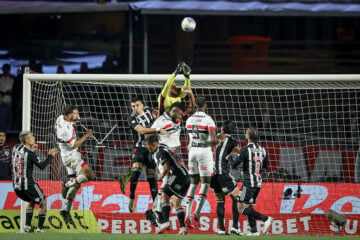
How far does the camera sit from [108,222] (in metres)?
18.3

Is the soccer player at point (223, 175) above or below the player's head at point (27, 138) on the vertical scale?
below

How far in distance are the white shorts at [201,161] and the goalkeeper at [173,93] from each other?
80 centimetres

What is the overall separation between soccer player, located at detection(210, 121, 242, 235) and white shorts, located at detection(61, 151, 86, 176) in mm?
2442

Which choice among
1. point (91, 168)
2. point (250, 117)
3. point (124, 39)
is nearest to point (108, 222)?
point (91, 168)

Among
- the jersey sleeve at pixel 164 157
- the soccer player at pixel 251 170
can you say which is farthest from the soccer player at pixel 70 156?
the soccer player at pixel 251 170

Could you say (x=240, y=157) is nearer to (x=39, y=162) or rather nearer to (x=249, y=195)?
(x=249, y=195)

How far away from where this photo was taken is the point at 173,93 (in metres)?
16.4

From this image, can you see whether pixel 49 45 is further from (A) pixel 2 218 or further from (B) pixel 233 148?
(B) pixel 233 148

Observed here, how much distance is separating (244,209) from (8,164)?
5.31m

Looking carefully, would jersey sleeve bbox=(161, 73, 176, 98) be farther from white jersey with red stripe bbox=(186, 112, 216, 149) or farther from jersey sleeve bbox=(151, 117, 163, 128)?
white jersey with red stripe bbox=(186, 112, 216, 149)

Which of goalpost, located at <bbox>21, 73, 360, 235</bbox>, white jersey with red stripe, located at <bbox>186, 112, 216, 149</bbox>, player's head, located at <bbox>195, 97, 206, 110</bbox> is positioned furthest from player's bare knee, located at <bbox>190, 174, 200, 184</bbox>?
goalpost, located at <bbox>21, 73, 360, 235</bbox>

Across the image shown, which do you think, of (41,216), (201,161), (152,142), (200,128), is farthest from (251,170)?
(41,216)

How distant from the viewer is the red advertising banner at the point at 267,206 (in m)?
18.2

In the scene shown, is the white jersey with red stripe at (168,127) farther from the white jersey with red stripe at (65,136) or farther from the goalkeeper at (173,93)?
the white jersey with red stripe at (65,136)
